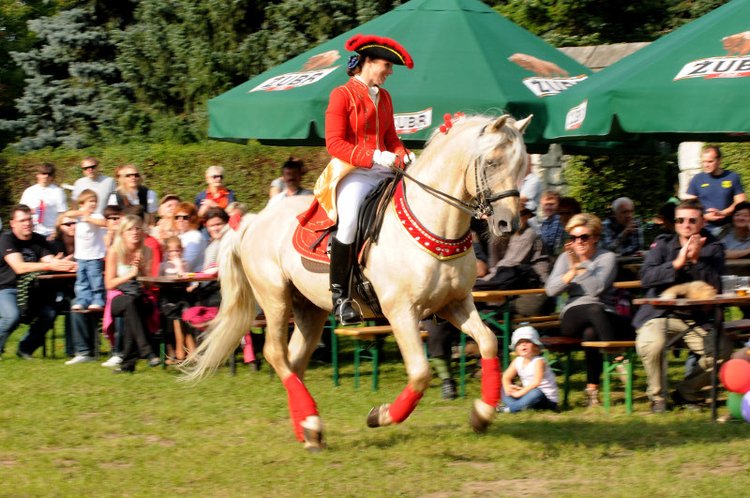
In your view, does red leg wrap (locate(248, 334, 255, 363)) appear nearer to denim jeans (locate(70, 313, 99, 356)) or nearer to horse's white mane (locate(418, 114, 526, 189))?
denim jeans (locate(70, 313, 99, 356))

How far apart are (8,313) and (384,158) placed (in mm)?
6207

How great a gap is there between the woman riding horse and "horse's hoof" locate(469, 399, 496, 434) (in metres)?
0.94

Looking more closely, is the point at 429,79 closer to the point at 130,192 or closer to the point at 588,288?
the point at 588,288

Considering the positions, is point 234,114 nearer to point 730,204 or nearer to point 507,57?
point 507,57

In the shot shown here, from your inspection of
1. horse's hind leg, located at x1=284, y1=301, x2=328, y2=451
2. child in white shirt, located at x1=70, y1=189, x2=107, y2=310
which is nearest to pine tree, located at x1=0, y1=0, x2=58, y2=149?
child in white shirt, located at x1=70, y1=189, x2=107, y2=310

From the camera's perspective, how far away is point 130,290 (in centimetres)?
1159

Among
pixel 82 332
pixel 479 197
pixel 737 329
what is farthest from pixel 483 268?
pixel 82 332

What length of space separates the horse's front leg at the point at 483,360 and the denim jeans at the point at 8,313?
6207 mm

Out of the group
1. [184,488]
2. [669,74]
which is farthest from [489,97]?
[184,488]

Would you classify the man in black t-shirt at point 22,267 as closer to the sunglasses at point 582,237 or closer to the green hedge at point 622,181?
the sunglasses at point 582,237

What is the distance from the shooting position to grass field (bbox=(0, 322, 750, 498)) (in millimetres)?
6934

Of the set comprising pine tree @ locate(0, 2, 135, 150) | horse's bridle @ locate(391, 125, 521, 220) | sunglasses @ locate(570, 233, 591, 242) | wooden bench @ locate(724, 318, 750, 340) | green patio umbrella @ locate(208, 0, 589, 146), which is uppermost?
pine tree @ locate(0, 2, 135, 150)

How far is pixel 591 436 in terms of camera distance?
8.18 m

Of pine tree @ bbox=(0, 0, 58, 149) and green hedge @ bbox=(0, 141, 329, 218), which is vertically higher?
pine tree @ bbox=(0, 0, 58, 149)
